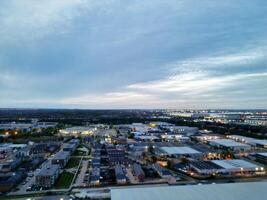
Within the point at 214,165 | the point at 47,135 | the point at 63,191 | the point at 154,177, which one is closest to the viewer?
the point at 63,191

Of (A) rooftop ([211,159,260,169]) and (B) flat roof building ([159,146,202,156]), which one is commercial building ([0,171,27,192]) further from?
(A) rooftop ([211,159,260,169])

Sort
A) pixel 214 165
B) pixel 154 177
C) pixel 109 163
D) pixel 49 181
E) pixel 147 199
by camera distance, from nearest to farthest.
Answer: pixel 147 199
pixel 49 181
pixel 154 177
pixel 214 165
pixel 109 163

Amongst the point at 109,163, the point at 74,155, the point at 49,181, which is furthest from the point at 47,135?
the point at 49,181

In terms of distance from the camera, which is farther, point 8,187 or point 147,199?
point 8,187

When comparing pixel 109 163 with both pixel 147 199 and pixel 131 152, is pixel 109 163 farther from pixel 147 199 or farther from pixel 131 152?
pixel 147 199

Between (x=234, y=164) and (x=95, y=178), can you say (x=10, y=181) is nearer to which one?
(x=95, y=178)

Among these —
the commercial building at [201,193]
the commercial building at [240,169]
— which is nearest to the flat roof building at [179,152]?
the commercial building at [240,169]

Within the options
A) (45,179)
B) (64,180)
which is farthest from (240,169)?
(45,179)

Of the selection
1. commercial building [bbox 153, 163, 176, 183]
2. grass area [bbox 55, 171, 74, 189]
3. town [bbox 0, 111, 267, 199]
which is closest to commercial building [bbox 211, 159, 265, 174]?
town [bbox 0, 111, 267, 199]
